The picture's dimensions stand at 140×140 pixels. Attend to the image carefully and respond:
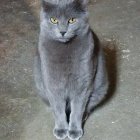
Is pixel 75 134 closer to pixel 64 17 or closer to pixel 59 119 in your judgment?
pixel 59 119

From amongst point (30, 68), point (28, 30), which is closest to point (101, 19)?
point (28, 30)

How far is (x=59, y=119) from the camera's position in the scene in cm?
182

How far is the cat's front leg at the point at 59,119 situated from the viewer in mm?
1777

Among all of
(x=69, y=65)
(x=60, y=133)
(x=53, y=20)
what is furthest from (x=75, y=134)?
(x=53, y=20)

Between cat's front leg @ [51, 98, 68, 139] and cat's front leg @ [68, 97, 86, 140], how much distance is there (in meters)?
0.03

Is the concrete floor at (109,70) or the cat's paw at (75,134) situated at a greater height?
the cat's paw at (75,134)

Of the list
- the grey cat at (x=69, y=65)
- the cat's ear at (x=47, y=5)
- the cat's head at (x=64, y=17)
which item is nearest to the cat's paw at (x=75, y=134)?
the grey cat at (x=69, y=65)

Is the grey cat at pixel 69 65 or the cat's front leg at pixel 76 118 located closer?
the grey cat at pixel 69 65

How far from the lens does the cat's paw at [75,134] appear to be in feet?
5.94

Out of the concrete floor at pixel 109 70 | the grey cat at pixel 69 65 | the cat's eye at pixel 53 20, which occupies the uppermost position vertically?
the cat's eye at pixel 53 20

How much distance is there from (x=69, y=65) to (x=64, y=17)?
23 cm

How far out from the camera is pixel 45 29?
1.64 m

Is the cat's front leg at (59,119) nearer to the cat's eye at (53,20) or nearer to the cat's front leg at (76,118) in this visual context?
the cat's front leg at (76,118)

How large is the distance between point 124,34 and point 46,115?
0.98 metres
